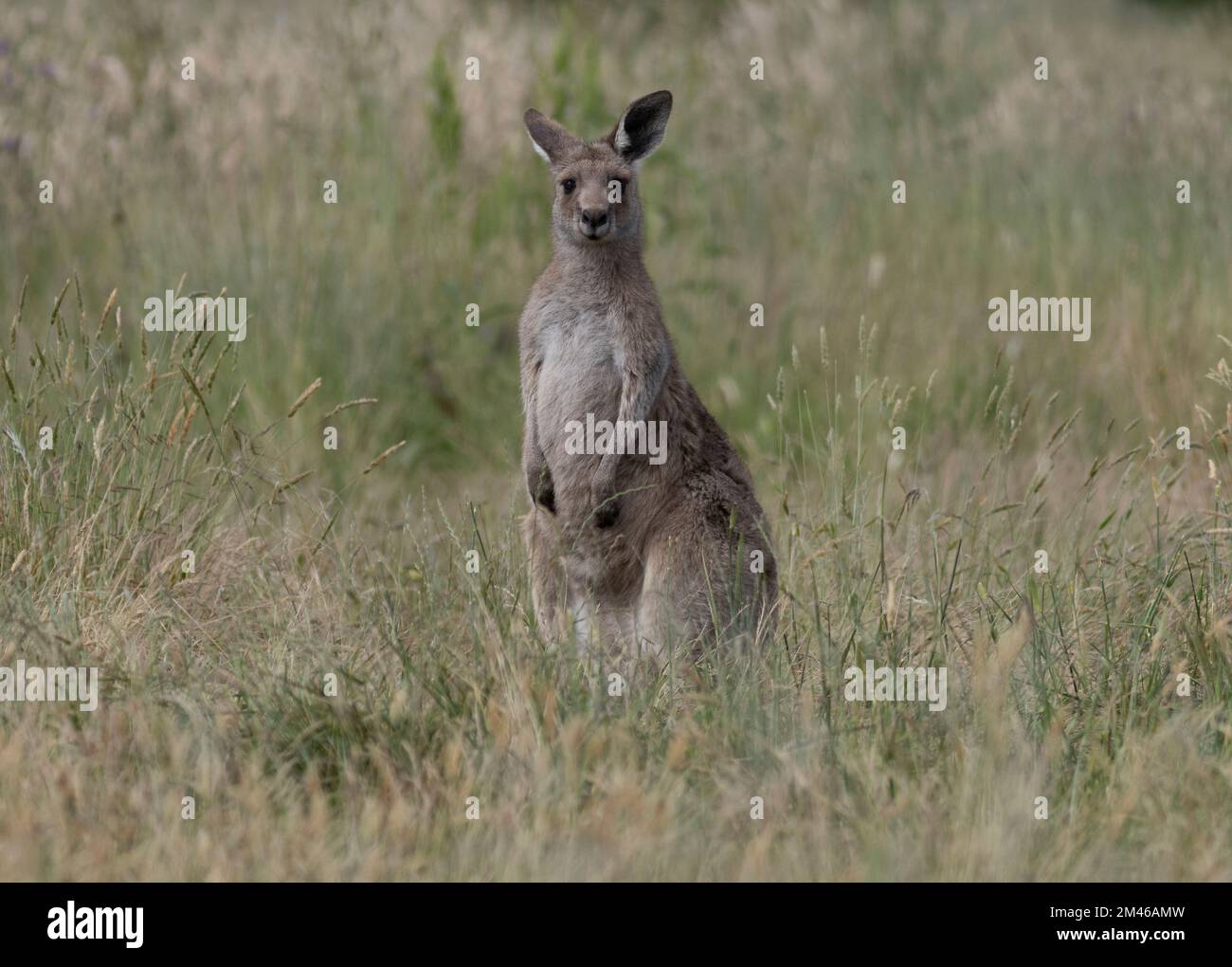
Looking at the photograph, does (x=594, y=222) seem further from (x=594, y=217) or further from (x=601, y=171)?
(x=601, y=171)

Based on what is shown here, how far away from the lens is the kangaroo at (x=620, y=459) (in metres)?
5.46

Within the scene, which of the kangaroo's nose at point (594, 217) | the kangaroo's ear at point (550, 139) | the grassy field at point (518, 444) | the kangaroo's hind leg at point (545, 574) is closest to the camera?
the grassy field at point (518, 444)

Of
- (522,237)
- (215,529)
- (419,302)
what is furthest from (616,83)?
(215,529)

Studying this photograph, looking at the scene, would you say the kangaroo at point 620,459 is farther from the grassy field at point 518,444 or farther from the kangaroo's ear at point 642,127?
the grassy field at point 518,444

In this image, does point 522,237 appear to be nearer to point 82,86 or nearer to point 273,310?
point 273,310

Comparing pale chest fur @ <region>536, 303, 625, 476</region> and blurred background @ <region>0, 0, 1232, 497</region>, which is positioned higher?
blurred background @ <region>0, 0, 1232, 497</region>

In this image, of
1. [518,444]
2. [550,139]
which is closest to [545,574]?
[550,139]

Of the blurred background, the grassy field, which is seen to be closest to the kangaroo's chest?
the grassy field

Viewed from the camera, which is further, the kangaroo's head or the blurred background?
the blurred background

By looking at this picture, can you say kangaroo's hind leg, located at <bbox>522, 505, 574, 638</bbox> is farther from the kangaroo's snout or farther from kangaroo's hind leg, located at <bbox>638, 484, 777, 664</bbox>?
the kangaroo's snout

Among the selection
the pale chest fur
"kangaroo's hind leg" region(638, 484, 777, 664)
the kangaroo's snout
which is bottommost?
"kangaroo's hind leg" region(638, 484, 777, 664)

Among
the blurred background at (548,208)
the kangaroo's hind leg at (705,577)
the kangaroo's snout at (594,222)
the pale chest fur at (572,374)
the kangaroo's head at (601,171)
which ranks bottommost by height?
the kangaroo's hind leg at (705,577)

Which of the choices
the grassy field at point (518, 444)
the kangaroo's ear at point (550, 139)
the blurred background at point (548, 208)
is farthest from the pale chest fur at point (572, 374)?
the blurred background at point (548, 208)

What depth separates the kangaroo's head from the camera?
570 centimetres
